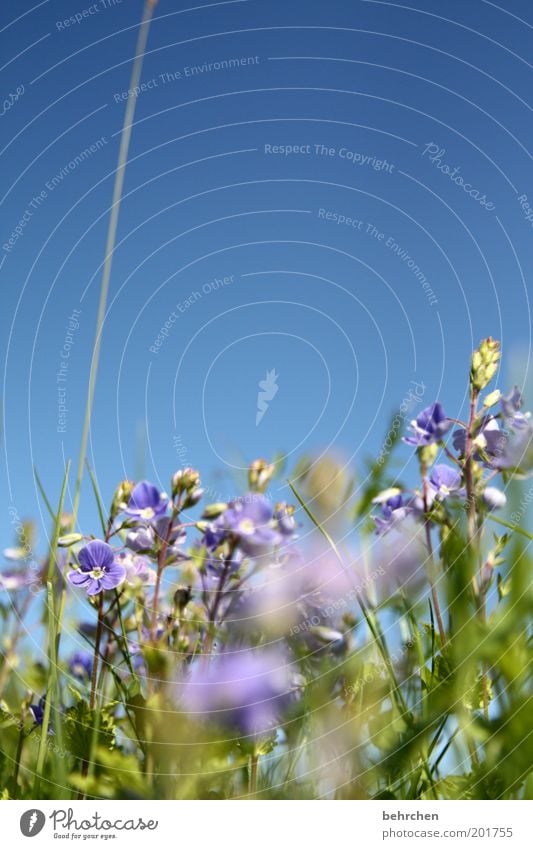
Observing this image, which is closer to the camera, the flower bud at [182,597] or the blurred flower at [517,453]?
the flower bud at [182,597]

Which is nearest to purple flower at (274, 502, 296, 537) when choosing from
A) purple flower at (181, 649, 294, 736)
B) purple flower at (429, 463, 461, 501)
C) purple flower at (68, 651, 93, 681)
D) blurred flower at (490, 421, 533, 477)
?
A: purple flower at (181, 649, 294, 736)

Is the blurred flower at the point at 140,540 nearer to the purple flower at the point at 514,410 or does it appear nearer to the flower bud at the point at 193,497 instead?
the flower bud at the point at 193,497

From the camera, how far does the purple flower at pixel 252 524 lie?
1711mm

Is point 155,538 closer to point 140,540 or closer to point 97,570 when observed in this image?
point 140,540

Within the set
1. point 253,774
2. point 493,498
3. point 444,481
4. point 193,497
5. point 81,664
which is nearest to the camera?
point 253,774

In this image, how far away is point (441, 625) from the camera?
1797 mm

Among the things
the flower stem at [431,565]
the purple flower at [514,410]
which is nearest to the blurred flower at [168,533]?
the flower stem at [431,565]

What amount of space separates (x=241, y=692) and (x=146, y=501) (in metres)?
0.49

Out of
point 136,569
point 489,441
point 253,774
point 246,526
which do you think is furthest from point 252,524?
point 489,441

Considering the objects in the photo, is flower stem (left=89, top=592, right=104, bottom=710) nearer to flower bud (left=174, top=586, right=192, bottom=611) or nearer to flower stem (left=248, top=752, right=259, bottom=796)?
flower bud (left=174, top=586, right=192, bottom=611)

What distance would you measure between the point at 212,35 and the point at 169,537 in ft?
6.09

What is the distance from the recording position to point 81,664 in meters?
2.15

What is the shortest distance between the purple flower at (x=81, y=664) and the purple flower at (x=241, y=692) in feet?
1.73
